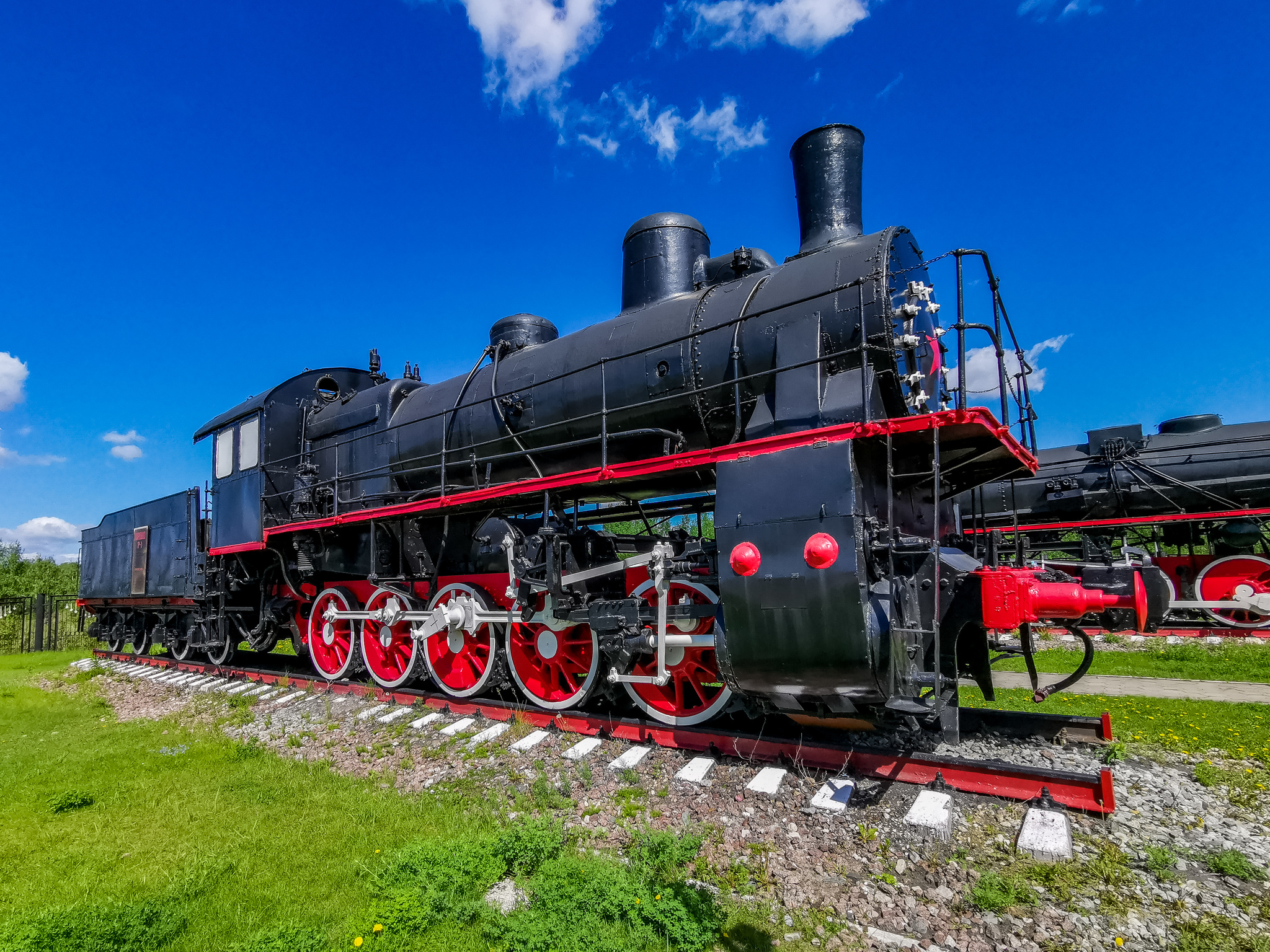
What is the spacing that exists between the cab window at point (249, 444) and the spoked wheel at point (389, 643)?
127 inches

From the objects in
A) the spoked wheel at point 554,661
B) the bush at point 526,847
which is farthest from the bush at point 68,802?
the spoked wheel at point 554,661

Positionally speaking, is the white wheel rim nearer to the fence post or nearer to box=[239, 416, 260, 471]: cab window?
box=[239, 416, 260, 471]: cab window

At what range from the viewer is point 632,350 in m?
6.43

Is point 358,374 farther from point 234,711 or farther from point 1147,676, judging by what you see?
point 1147,676

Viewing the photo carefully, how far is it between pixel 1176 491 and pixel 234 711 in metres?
15.7

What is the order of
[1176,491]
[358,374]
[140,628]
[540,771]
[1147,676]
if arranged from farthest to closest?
1. [140,628]
2. [1176,491]
3. [358,374]
4. [1147,676]
5. [540,771]

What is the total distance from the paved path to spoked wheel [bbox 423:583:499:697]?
5806mm

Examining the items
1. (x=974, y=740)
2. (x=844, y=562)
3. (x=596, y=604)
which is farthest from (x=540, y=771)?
(x=974, y=740)

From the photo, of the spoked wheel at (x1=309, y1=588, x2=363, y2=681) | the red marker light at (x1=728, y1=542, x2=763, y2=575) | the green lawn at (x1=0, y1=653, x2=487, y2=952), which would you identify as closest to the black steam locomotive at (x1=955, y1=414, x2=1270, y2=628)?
the red marker light at (x1=728, y1=542, x2=763, y2=575)

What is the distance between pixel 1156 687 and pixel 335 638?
34.7 ft

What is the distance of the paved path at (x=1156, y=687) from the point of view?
7.61m

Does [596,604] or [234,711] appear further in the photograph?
[234,711]

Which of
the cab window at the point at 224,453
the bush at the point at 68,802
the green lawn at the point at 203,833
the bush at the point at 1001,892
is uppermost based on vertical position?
the cab window at the point at 224,453

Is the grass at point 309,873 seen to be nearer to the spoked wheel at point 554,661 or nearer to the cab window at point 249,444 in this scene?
the spoked wheel at point 554,661
